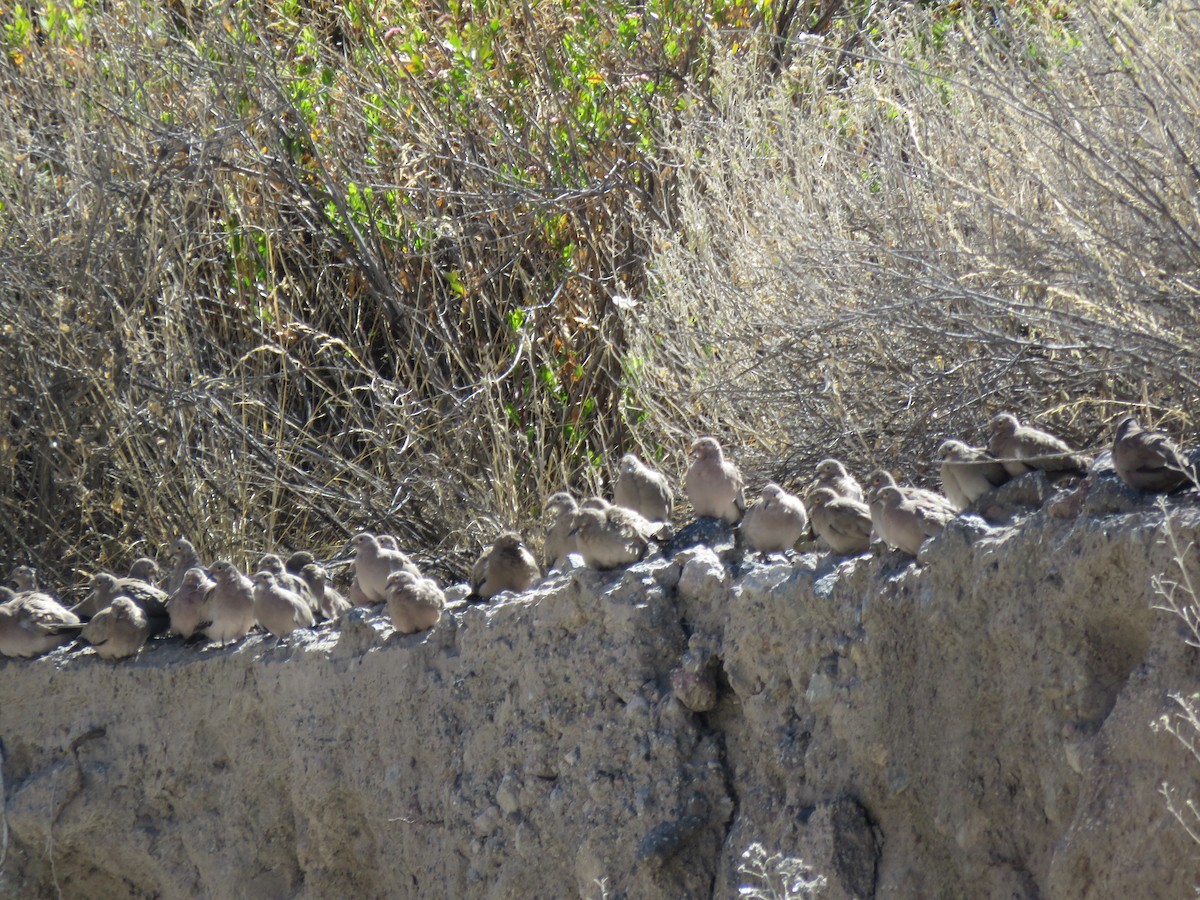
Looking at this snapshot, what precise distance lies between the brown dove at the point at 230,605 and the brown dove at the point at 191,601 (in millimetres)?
85

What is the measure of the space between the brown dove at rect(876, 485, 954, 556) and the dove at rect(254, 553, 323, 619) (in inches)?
112

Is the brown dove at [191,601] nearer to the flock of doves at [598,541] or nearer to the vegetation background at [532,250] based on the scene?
the flock of doves at [598,541]

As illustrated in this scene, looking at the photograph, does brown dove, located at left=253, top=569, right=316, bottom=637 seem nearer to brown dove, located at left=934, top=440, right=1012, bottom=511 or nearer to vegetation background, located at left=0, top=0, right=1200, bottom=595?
vegetation background, located at left=0, top=0, right=1200, bottom=595

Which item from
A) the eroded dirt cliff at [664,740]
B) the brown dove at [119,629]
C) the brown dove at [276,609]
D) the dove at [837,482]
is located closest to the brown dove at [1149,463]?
the eroded dirt cliff at [664,740]

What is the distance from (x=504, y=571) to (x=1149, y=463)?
2469mm

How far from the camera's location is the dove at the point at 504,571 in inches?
206

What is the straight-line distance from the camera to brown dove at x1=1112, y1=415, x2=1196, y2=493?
134 inches

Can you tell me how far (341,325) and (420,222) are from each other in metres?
0.85

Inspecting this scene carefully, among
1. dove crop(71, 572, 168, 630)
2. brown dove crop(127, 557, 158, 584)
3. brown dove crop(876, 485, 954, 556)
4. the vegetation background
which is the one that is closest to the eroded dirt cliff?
brown dove crop(876, 485, 954, 556)

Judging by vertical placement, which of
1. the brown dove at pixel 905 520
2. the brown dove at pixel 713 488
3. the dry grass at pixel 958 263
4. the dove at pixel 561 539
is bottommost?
the brown dove at pixel 905 520

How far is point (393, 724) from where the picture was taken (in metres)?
5.15

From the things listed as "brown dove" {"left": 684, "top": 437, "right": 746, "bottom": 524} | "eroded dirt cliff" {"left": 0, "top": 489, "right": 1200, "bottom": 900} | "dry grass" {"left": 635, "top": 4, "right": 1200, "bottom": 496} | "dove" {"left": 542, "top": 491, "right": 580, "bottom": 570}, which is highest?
"dry grass" {"left": 635, "top": 4, "right": 1200, "bottom": 496}

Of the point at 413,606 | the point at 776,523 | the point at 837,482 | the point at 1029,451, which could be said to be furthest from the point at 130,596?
the point at 1029,451

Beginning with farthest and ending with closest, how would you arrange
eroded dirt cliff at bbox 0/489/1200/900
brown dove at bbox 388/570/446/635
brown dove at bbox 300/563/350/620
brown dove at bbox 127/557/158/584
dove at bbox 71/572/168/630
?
brown dove at bbox 127/557/158/584 < brown dove at bbox 300/563/350/620 < dove at bbox 71/572/168/630 < brown dove at bbox 388/570/446/635 < eroded dirt cliff at bbox 0/489/1200/900
